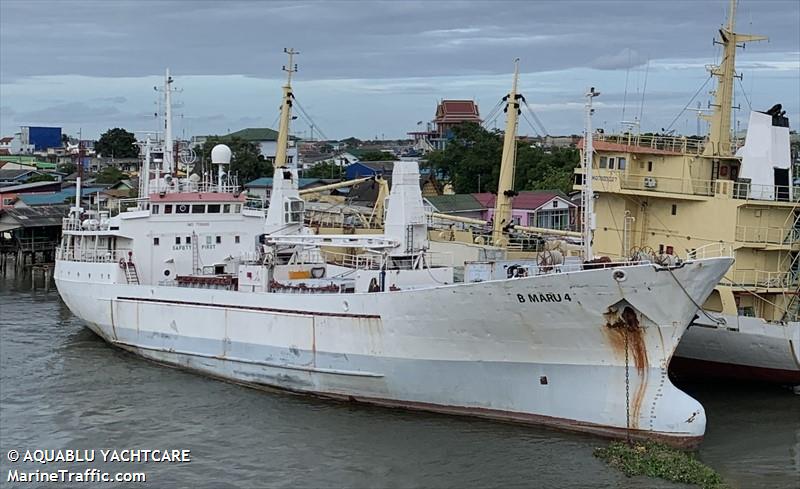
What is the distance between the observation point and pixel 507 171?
1165 inches

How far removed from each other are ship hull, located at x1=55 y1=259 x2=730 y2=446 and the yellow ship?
4412 millimetres

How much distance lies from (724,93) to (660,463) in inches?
530

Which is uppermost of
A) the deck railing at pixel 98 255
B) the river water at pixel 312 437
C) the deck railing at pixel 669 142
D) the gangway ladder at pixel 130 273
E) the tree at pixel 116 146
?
the tree at pixel 116 146

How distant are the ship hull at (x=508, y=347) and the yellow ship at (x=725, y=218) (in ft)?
14.5

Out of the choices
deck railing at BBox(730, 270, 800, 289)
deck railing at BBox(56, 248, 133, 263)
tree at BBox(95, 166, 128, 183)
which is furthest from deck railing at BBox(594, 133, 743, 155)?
tree at BBox(95, 166, 128, 183)

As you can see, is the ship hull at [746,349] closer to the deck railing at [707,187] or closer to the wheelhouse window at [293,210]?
the deck railing at [707,187]

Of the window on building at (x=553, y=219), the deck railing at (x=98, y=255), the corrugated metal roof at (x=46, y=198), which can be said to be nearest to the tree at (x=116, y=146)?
the corrugated metal roof at (x=46, y=198)

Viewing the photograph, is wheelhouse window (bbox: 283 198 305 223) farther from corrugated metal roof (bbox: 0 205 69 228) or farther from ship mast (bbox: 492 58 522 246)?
corrugated metal roof (bbox: 0 205 69 228)

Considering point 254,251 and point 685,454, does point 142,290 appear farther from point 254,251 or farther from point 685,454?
point 685,454

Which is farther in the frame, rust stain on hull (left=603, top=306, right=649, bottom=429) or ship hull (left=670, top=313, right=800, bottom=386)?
ship hull (left=670, top=313, right=800, bottom=386)

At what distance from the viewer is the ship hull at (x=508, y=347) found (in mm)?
20016

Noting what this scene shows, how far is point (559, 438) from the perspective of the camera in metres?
20.6

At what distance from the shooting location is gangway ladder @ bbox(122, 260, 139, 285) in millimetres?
28953

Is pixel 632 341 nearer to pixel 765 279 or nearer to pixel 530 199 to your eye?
pixel 765 279
